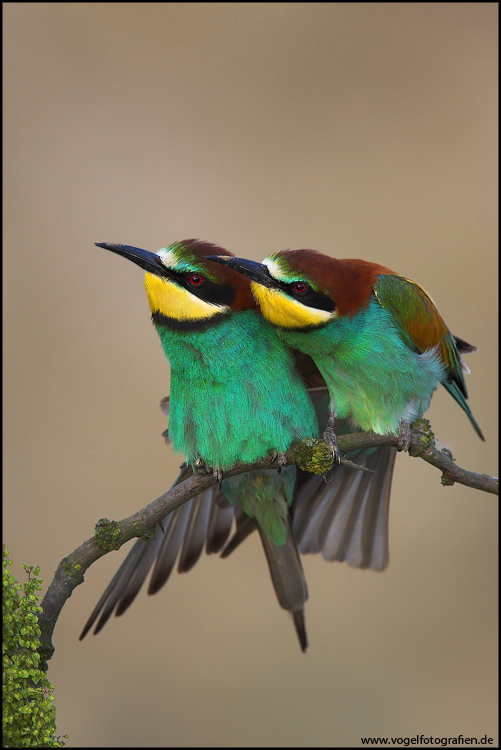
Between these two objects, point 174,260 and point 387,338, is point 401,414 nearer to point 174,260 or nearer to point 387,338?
point 387,338

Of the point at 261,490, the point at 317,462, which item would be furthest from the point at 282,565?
the point at 317,462

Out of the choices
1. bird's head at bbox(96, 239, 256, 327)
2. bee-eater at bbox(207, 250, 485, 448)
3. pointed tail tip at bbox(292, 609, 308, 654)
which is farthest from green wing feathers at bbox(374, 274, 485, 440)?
pointed tail tip at bbox(292, 609, 308, 654)

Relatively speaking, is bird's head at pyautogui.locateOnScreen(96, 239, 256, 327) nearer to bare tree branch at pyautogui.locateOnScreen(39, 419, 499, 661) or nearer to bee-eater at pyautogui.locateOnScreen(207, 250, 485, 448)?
bee-eater at pyautogui.locateOnScreen(207, 250, 485, 448)

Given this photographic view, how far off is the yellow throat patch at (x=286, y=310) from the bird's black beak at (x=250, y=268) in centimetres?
1

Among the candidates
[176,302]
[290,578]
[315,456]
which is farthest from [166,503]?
[290,578]

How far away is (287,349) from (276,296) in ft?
0.52

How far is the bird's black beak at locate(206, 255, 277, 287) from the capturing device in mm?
1148

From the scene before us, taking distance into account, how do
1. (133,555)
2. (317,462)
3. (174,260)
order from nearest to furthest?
(317,462) < (174,260) < (133,555)

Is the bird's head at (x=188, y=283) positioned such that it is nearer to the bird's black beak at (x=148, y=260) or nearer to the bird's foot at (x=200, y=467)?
the bird's black beak at (x=148, y=260)

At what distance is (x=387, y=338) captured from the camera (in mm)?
1253

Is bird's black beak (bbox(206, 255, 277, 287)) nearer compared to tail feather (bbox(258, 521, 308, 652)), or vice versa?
bird's black beak (bbox(206, 255, 277, 287))

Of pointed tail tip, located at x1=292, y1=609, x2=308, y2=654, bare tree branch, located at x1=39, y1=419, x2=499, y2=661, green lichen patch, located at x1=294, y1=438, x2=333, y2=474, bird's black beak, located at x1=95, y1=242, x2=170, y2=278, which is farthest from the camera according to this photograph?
pointed tail tip, located at x1=292, y1=609, x2=308, y2=654

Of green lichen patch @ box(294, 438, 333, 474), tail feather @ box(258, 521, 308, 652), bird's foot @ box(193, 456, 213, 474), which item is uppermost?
green lichen patch @ box(294, 438, 333, 474)

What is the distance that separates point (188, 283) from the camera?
1216 millimetres
